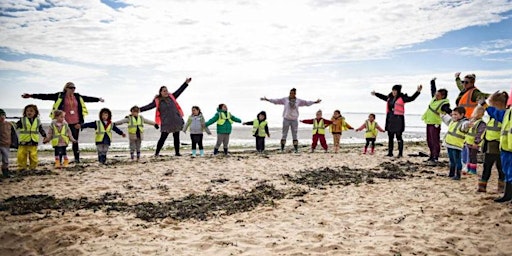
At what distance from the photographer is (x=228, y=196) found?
310 inches

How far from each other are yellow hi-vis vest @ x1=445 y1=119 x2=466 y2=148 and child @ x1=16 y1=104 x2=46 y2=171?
11.3 metres

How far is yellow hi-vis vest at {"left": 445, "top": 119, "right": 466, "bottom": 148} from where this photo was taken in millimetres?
8523

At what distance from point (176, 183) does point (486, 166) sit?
6.81 metres

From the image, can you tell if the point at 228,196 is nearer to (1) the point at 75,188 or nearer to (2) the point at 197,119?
(1) the point at 75,188

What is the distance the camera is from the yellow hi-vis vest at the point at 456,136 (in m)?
8.52

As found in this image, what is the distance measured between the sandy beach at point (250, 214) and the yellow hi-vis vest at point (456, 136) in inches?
36.0

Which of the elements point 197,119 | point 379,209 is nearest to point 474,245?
point 379,209

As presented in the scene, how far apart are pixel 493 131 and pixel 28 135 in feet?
38.5

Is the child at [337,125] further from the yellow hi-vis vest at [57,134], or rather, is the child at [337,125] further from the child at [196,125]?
the yellow hi-vis vest at [57,134]

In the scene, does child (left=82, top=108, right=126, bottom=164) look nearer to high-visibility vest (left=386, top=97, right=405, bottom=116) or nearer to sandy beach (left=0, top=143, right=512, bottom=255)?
sandy beach (left=0, top=143, right=512, bottom=255)

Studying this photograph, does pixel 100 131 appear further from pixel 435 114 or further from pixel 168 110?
pixel 435 114

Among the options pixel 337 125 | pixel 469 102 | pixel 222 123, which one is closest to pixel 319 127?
pixel 337 125

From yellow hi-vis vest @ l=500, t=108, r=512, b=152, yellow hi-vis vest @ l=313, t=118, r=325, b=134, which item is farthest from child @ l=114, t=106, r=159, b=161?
yellow hi-vis vest @ l=500, t=108, r=512, b=152

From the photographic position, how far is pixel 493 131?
6.97 meters
